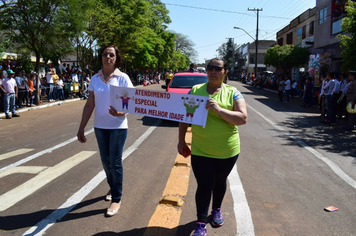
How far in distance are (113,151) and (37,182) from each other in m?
2.09

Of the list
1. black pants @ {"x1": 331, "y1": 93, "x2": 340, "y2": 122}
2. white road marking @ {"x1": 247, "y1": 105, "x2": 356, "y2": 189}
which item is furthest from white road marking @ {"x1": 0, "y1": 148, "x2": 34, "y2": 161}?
black pants @ {"x1": 331, "y1": 93, "x2": 340, "y2": 122}

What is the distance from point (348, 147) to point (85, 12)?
598 inches

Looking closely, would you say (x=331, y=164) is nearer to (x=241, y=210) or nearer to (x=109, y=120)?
(x=241, y=210)

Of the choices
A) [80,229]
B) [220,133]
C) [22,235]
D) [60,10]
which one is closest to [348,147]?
[220,133]

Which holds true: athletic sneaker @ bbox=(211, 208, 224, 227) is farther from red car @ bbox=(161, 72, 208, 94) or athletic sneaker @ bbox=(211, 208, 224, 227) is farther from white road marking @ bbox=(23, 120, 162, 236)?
red car @ bbox=(161, 72, 208, 94)

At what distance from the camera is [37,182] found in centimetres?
513

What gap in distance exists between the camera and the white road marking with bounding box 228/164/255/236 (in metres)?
3.52

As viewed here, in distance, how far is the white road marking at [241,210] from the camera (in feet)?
11.6

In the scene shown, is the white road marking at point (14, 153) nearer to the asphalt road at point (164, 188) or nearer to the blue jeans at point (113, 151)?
the asphalt road at point (164, 188)

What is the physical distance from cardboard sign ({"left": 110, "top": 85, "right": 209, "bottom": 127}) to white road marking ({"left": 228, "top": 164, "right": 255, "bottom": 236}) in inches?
51.9

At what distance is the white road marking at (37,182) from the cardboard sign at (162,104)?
208 cm

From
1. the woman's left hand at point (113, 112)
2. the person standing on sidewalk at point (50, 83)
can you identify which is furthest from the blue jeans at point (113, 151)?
the person standing on sidewalk at point (50, 83)

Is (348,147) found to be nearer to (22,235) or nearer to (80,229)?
(80,229)

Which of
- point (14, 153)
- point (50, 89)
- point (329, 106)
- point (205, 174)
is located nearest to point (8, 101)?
point (50, 89)
